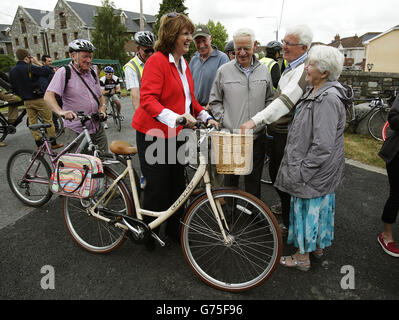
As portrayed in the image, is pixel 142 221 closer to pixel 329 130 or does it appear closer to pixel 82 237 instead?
pixel 82 237

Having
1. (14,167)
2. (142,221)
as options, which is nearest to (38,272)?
(142,221)

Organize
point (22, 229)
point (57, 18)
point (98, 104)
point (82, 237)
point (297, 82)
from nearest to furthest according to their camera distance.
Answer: point (297, 82) < point (82, 237) < point (22, 229) < point (98, 104) < point (57, 18)

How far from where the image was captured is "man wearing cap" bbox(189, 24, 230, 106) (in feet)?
13.1

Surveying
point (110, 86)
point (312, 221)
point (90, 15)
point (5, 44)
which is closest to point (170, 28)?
point (312, 221)

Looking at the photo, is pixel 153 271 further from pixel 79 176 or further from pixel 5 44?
pixel 5 44

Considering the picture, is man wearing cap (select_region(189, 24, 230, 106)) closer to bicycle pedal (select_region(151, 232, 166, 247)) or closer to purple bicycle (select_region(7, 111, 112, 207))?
purple bicycle (select_region(7, 111, 112, 207))

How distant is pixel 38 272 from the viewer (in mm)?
2537

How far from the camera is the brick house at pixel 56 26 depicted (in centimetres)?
4519

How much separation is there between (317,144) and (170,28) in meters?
1.52

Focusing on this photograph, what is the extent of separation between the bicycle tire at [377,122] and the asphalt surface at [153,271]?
455 centimetres

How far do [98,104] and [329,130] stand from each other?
2.86 metres

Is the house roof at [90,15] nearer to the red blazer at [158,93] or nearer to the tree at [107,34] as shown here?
the tree at [107,34]

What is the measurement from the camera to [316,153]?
2.14 m
